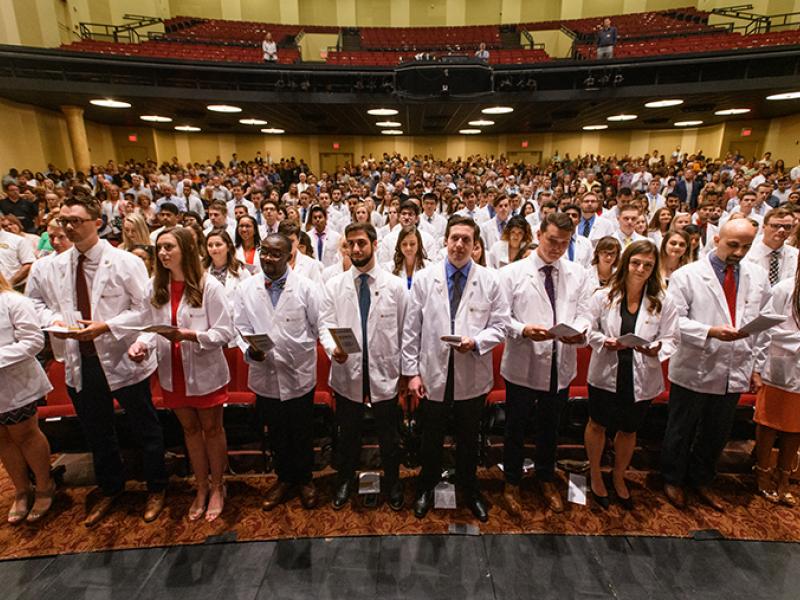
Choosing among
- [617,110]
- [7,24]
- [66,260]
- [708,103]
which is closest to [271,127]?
[7,24]

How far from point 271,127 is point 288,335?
60.4 ft

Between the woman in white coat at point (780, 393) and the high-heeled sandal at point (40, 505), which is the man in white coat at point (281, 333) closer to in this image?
the high-heeled sandal at point (40, 505)

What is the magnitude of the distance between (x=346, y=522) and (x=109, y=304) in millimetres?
2190

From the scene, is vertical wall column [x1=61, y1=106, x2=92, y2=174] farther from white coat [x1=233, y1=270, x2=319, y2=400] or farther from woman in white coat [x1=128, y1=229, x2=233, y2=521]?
white coat [x1=233, y1=270, x2=319, y2=400]

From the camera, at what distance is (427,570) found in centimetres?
259

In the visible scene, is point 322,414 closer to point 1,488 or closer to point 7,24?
point 1,488

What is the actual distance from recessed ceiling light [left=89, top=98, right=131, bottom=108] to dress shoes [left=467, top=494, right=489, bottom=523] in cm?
1458

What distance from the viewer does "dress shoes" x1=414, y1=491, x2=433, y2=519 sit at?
298 centimetres

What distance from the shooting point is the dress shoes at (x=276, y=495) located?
3.05m

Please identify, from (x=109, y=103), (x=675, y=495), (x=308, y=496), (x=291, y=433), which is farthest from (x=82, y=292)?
(x=109, y=103)

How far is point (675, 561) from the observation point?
8.63ft

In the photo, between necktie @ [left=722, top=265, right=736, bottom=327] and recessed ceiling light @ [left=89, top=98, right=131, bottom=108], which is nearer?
necktie @ [left=722, top=265, right=736, bottom=327]

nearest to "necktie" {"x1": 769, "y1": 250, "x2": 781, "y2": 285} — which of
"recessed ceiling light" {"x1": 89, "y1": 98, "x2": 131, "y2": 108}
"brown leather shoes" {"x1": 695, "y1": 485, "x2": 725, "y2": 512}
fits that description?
"brown leather shoes" {"x1": 695, "y1": 485, "x2": 725, "y2": 512}

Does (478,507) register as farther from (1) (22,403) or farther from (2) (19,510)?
(2) (19,510)
